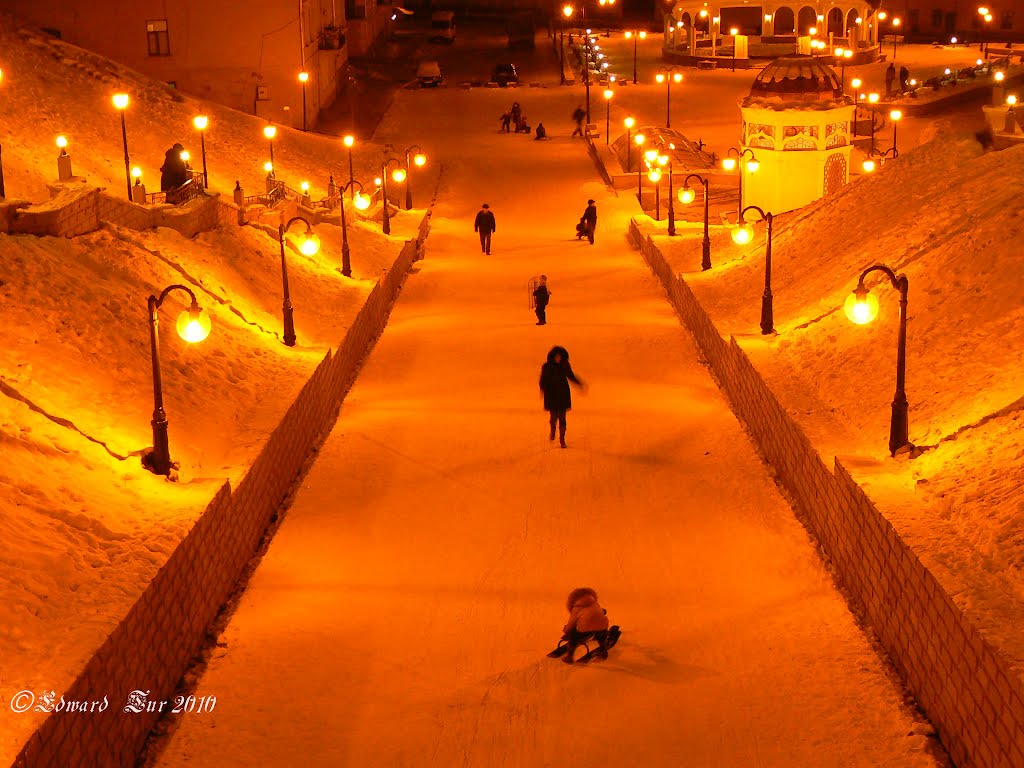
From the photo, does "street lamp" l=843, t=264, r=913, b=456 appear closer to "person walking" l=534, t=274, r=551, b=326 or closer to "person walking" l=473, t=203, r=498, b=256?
"person walking" l=534, t=274, r=551, b=326

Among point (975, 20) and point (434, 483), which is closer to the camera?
point (434, 483)

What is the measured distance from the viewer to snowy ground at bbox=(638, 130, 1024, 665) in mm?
11930

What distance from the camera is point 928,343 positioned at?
17609mm

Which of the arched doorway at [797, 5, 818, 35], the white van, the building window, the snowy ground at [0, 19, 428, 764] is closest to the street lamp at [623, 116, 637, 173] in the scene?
the building window

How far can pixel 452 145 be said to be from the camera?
52.4m

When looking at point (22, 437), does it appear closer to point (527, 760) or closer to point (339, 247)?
point (527, 760)

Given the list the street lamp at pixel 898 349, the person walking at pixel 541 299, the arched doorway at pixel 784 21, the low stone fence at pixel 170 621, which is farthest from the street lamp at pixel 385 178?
the arched doorway at pixel 784 21

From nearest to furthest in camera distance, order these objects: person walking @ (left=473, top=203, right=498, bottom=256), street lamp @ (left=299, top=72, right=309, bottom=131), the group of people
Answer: person walking @ (left=473, top=203, right=498, bottom=256) → street lamp @ (left=299, top=72, right=309, bottom=131) → the group of people

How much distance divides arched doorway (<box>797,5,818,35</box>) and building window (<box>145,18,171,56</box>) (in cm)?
3712

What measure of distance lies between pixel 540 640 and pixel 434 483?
16.6ft

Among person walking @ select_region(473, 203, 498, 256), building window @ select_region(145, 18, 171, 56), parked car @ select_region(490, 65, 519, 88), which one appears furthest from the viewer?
parked car @ select_region(490, 65, 519, 88)

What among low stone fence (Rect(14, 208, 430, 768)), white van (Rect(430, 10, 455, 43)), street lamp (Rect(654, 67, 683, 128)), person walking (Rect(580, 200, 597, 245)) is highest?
white van (Rect(430, 10, 455, 43))

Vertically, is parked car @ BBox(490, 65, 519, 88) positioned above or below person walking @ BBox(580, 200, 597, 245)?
above

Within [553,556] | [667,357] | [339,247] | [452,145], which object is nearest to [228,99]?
[452,145]
